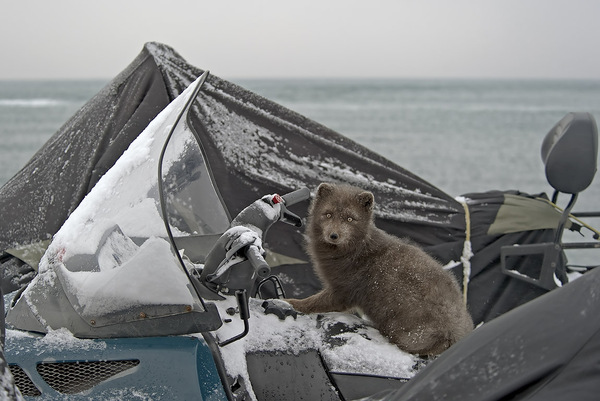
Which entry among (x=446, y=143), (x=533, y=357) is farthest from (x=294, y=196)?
(x=446, y=143)

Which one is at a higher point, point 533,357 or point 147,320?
point 533,357

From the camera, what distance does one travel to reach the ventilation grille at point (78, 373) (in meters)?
1.73

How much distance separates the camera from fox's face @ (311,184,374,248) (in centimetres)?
319

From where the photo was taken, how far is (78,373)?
1733 millimetres

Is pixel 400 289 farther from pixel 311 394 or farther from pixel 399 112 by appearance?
pixel 399 112

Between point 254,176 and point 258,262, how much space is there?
2.62 m

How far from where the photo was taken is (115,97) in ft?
14.4

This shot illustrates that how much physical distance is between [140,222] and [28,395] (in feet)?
1.86

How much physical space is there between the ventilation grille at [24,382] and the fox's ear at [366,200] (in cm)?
198

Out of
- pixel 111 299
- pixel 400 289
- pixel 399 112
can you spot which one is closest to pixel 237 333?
pixel 111 299

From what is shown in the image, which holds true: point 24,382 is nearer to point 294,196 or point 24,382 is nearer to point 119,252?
point 119,252

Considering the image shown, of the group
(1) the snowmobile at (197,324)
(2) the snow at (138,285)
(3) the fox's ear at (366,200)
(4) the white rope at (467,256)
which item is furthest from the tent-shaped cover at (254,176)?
(2) the snow at (138,285)

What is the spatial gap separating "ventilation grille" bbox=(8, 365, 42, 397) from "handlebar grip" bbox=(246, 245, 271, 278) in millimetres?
690

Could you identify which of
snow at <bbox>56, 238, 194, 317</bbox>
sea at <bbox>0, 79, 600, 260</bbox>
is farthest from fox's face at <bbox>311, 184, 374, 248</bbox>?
sea at <bbox>0, 79, 600, 260</bbox>
